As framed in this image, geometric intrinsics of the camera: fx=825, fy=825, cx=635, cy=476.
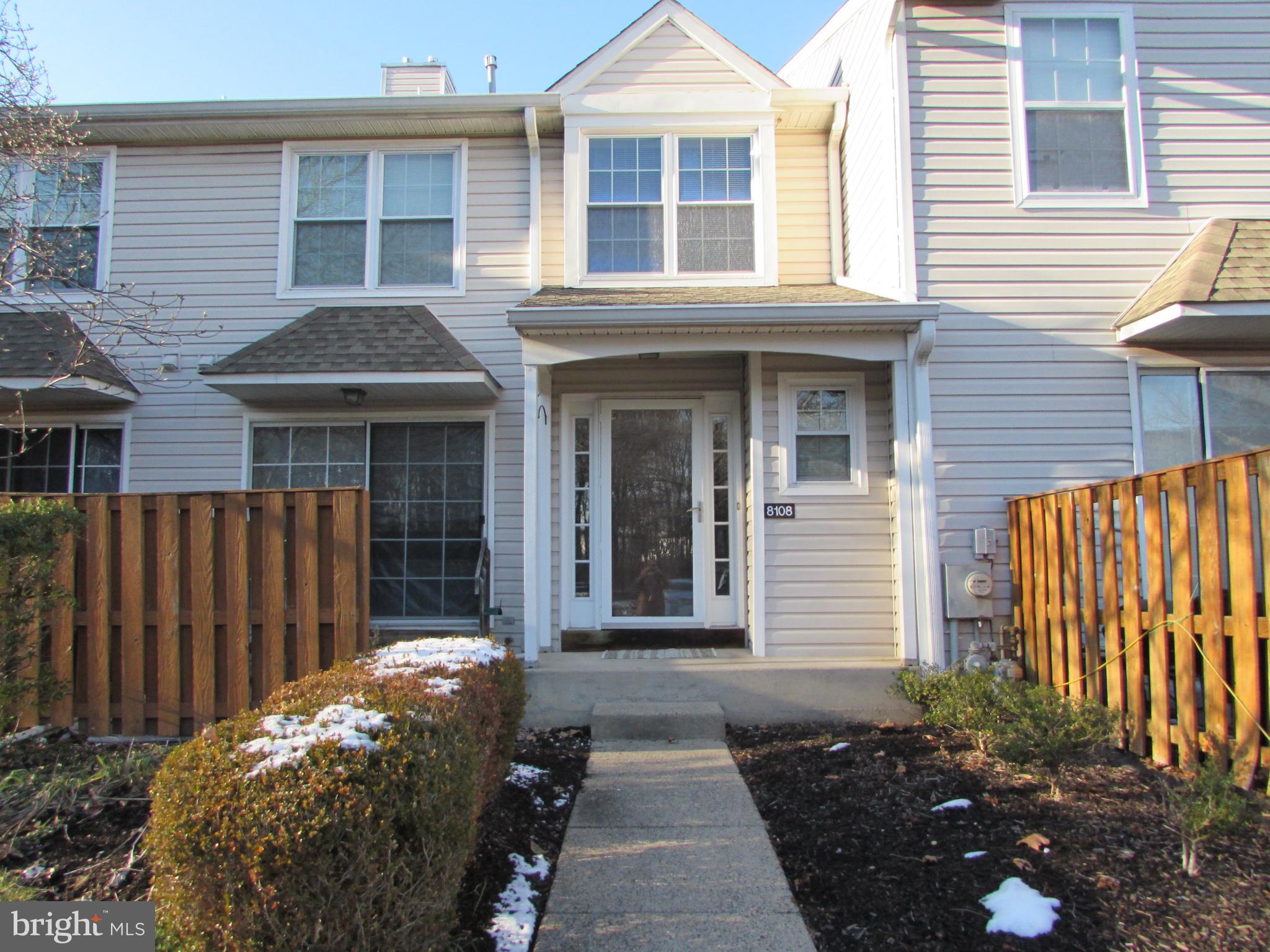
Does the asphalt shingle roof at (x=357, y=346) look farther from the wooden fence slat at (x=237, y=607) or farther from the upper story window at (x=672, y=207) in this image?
the wooden fence slat at (x=237, y=607)

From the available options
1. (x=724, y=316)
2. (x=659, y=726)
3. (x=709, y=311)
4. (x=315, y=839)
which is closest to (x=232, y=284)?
(x=709, y=311)

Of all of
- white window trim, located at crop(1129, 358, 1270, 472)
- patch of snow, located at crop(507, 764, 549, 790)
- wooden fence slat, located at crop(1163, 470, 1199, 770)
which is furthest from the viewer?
white window trim, located at crop(1129, 358, 1270, 472)

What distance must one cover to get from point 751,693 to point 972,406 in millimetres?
2714

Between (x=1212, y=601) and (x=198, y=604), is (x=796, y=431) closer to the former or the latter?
(x=1212, y=601)

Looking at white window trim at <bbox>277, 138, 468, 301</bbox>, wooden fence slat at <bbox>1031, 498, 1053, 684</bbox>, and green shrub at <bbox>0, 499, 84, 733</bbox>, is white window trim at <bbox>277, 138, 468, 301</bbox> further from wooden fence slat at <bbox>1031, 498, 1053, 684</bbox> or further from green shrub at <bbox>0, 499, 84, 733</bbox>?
wooden fence slat at <bbox>1031, 498, 1053, 684</bbox>

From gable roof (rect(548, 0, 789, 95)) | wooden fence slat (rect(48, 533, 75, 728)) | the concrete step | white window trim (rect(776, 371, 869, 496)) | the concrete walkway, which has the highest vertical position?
gable roof (rect(548, 0, 789, 95))

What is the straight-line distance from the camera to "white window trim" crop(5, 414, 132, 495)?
7.38m

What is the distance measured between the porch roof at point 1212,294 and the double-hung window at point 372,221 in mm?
5581

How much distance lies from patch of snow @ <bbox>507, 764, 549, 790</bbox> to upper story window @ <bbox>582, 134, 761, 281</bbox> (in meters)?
4.37

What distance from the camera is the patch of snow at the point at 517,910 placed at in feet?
9.48

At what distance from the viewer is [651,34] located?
24.8ft

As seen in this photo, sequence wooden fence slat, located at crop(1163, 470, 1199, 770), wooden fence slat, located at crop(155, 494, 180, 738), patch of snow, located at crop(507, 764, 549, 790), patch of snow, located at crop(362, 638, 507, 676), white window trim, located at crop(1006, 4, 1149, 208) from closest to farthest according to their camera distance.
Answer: patch of snow, located at crop(362, 638, 507, 676), wooden fence slat, located at crop(1163, 470, 1199, 770), patch of snow, located at crop(507, 764, 549, 790), wooden fence slat, located at crop(155, 494, 180, 738), white window trim, located at crop(1006, 4, 1149, 208)

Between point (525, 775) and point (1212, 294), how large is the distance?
5.53 meters

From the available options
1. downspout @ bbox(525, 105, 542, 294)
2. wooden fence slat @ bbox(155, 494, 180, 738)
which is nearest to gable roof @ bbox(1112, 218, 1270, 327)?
downspout @ bbox(525, 105, 542, 294)
